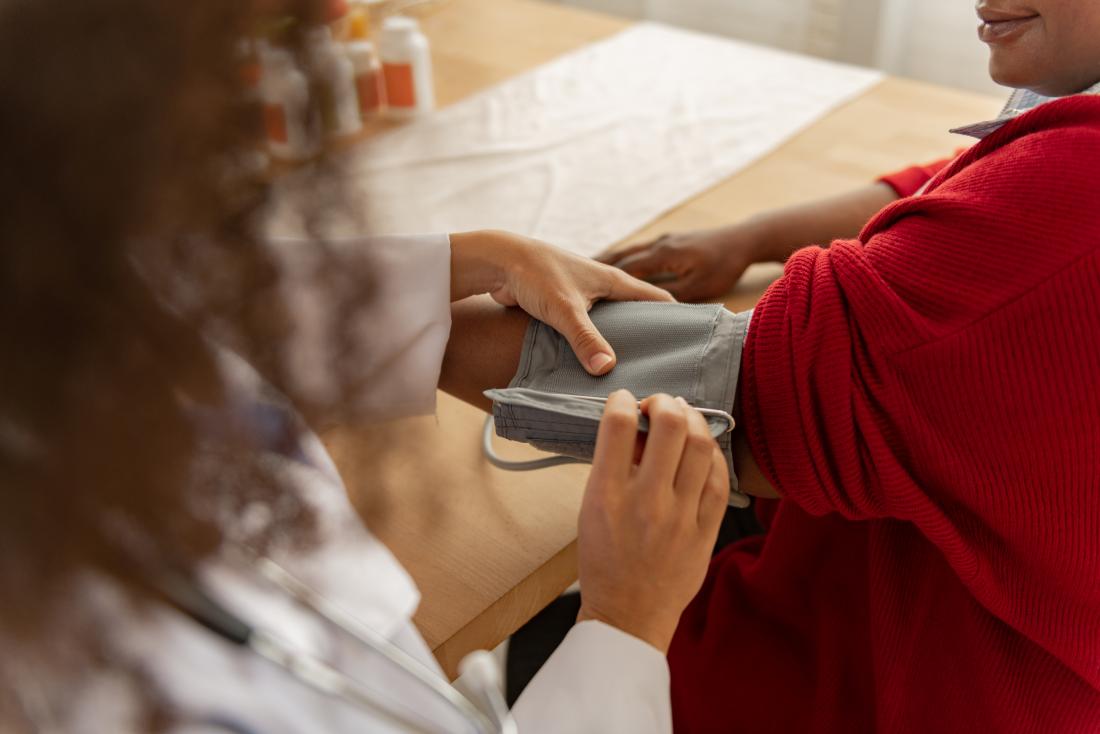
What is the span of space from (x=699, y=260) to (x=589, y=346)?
340 mm

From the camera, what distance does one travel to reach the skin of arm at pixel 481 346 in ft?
2.59

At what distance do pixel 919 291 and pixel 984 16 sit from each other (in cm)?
24

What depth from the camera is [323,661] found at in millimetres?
456

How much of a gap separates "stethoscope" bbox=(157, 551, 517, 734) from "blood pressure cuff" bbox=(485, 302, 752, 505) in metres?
0.25

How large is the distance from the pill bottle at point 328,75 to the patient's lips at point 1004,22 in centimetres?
54

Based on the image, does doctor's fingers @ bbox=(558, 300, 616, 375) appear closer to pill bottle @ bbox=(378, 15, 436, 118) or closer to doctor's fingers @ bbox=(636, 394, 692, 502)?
doctor's fingers @ bbox=(636, 394, 692, 502)

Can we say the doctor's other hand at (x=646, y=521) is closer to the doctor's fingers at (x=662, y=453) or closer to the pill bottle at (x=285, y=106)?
the doctor's fingers at (x=662, y=453)

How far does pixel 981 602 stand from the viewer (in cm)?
68

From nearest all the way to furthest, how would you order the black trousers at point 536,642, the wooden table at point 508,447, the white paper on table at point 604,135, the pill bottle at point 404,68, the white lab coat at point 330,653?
the white lab coat at point 330,653 → the wooden table at point 508,447 → the black trousers at point 536,642 → the white paper on table at point 604,135 → the pill bottle at point 404,68

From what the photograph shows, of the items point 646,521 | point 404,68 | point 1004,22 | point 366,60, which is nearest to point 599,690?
point 646,521

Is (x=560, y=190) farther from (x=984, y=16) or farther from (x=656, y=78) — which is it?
(x=984, y=16)

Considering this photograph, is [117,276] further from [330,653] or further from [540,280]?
[540,280]

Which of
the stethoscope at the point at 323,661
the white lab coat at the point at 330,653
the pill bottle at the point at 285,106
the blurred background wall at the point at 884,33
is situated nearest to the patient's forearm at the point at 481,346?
the white lab coat at the point at 330,653

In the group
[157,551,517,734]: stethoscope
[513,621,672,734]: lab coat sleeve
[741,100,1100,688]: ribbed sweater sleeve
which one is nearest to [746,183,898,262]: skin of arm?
[741,100,1100,688]: ribbed sweater sleeve
